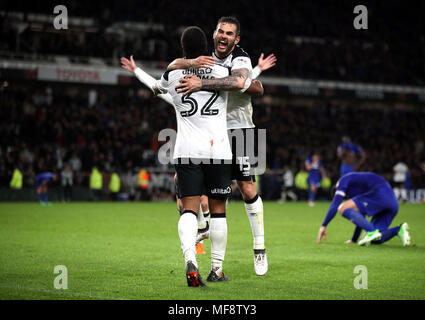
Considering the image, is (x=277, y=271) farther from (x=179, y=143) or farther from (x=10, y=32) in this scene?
(x=10, y=32)

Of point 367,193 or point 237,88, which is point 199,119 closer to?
point 237,88

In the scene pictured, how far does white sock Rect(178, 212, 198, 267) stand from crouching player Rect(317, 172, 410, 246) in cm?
451

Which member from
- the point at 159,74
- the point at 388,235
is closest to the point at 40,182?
the point at 159,74

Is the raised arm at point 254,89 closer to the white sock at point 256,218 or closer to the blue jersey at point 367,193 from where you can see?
the white sock at point 256,218

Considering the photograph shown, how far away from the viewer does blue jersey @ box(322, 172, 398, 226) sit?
10.2m

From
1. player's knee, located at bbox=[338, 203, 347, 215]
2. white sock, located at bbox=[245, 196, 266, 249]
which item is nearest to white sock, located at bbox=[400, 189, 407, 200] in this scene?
player's knee, located at bbox=[338, 203, 347, 215]

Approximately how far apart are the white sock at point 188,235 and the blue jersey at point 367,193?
4.66m

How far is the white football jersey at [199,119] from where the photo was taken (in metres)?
5.93

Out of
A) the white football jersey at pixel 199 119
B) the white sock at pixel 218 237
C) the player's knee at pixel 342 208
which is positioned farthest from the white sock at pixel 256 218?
the player's knee at pixel 342 208

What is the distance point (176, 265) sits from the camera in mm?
7395

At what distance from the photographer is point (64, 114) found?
92.4 feet

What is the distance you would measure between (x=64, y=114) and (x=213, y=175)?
2308 centimetres
